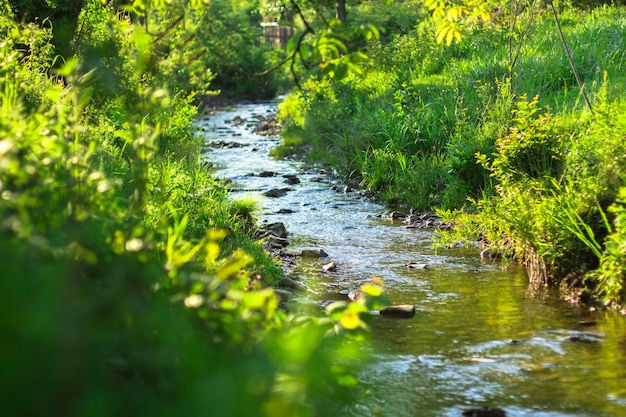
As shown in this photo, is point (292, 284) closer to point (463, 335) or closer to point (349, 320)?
point (463, 335)

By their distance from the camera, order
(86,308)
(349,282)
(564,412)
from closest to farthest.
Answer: (86,308)
(564,412)
(349,282)

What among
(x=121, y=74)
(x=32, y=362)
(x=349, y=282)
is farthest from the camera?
(x=121, y=74)

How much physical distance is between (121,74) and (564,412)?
625 centimetres

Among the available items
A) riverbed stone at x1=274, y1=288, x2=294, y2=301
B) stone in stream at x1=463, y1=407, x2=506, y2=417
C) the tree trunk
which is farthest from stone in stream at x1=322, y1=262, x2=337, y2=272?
the tree trunk

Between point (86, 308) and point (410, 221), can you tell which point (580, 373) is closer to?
point (86, 308)

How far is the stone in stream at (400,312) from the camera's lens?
5.38 m

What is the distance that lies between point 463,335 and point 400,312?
0.55m

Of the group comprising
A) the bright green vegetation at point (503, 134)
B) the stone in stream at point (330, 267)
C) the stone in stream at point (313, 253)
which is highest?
the bright green vegetation at point (503, 134)

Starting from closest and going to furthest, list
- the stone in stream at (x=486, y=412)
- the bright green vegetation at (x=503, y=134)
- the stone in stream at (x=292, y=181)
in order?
the stone in stream at (x=486, y=412)
the bright green vegetation at (x=503, y=134)
the stone in stream at (x=292, y=181)

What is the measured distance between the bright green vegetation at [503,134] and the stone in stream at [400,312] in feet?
4.41

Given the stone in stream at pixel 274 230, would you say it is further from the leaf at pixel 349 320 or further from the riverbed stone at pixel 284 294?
the leaf at pixel 349 320

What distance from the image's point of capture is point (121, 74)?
8.31 meters

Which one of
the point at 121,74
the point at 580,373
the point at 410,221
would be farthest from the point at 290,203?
the point at 580,373

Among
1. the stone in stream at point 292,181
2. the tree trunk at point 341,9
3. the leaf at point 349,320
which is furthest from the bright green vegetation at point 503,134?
the tree trunk at point 341,9
